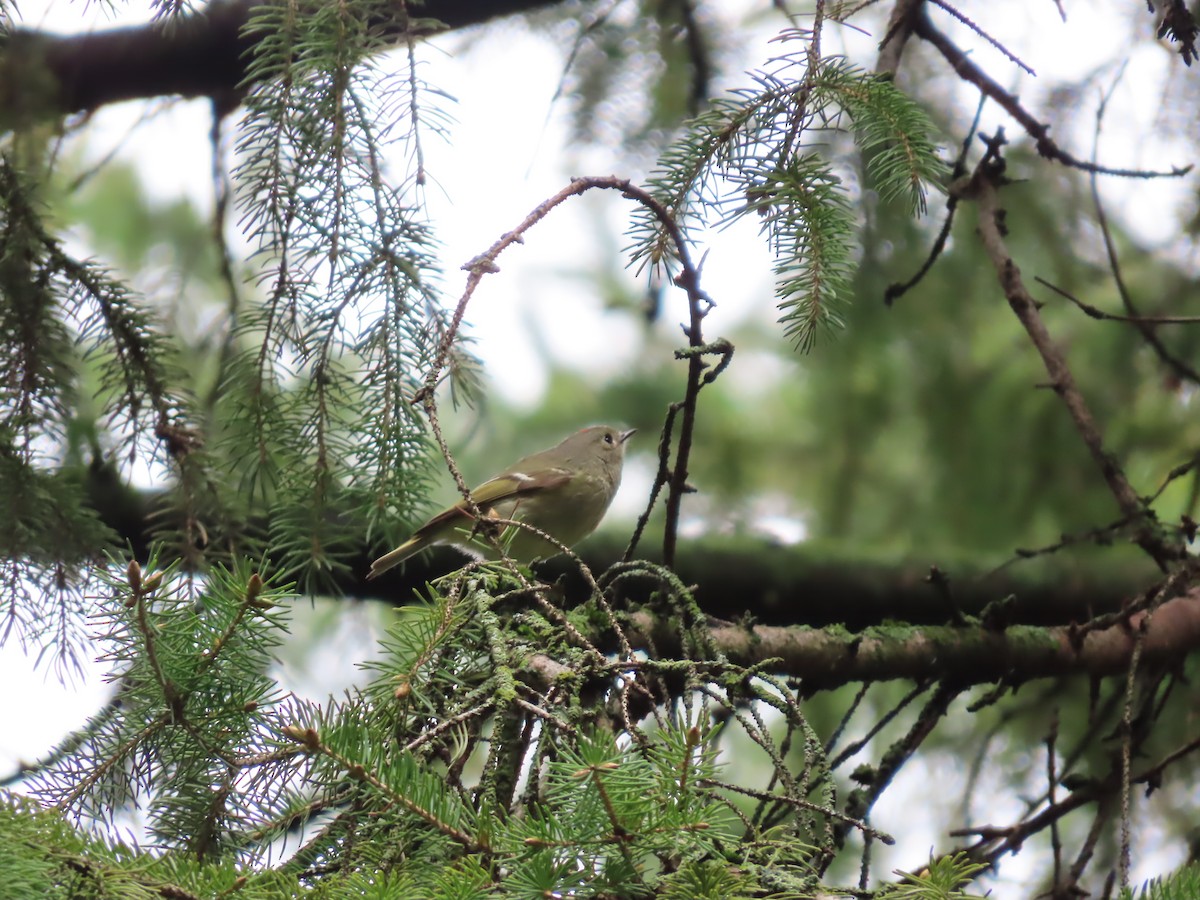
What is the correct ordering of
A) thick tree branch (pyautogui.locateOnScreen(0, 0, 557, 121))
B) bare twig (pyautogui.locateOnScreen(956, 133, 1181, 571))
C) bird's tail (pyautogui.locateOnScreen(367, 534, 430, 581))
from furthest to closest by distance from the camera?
thick tree branch (pyautogui.locateOnScreen(0, 0, 557, 121)) < bird's tail (pyautogui.locateOnScreen(367, 534, 430, 581)) < bare twig (pyautogui.locateOnScreen(956, 133, 1181, 571))

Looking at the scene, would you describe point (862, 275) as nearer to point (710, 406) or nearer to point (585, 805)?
point (710, 406)

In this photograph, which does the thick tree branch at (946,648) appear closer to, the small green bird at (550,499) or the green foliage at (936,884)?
the green foliage at (936,884)

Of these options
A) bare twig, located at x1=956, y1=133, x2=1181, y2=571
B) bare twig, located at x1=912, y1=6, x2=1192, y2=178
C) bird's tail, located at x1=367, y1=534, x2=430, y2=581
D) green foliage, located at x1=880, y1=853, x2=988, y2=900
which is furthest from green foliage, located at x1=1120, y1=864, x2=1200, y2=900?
bird's tail, located at x1=367, y1=534, x2=430, y2=581

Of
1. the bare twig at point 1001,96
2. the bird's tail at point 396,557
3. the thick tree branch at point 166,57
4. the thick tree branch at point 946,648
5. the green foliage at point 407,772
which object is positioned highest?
the thick tree branch at point 166,57

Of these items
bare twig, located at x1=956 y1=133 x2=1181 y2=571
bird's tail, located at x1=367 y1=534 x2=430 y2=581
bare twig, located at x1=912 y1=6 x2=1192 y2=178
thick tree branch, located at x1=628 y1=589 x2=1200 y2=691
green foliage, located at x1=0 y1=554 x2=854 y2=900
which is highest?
bare twig, located at x1=912 y1=6 x2=1192 y2=178

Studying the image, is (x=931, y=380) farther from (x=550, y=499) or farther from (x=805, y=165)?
(x=805, y=165)

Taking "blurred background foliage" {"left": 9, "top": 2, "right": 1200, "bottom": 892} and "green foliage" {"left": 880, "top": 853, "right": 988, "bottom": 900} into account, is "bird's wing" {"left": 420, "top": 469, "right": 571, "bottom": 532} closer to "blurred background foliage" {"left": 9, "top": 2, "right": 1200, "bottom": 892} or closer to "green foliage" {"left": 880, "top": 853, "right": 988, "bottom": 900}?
"blurred background foliage" {"left": 9, "top": 2, "right": 1200, "bottom": 892}

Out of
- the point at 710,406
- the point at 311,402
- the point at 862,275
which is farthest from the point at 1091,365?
the point at 311,402

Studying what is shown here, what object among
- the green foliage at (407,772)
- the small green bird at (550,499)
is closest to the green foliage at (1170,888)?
the green foliage at (407,772)

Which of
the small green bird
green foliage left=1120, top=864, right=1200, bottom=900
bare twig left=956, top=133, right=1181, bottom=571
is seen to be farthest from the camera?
the small green bird

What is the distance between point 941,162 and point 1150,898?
49.0 inches

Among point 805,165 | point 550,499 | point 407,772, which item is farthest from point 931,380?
point 407,772

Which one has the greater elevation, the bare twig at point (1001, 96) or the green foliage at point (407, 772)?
the bare twig at point (1001, 96)

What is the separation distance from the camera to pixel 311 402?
2254mm
